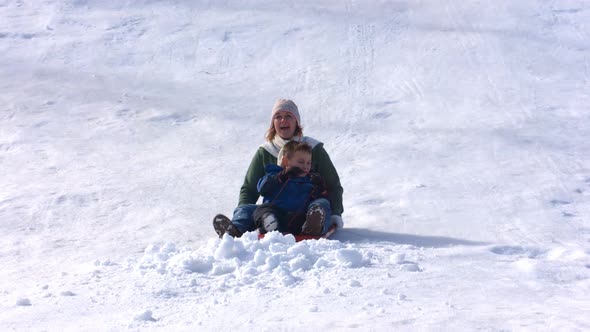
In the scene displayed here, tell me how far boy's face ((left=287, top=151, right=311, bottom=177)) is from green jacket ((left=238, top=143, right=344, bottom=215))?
0.51 ft

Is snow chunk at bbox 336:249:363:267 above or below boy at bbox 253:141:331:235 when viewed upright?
below

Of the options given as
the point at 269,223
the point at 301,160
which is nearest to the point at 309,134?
the point at 301,160

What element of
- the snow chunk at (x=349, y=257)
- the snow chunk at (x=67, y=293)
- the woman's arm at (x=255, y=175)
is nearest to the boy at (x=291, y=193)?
the woman's arm at (x=255, y=175)

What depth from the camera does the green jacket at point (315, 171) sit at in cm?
529

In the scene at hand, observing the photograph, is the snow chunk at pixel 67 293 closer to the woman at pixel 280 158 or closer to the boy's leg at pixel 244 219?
the boy's leg at pixel 244 219

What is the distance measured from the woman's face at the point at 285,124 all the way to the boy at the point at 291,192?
23 centimetres

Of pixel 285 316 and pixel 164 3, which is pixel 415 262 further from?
pixel 164 3

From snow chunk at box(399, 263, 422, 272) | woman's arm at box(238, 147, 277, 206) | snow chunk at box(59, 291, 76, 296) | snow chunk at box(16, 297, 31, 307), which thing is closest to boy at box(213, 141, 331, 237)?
woman's arm at box(238, 147, 277, 206)

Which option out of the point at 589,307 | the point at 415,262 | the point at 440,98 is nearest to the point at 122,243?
the point at 415,262

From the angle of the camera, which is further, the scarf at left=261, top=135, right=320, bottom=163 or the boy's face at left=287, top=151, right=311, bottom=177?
the scarf at left=261, top=135, right=320, bottom=163

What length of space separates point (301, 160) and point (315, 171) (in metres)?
0.21

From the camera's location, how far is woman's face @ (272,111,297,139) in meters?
5.45

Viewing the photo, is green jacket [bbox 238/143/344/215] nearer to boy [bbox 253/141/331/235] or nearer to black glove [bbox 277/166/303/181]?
boy [bbox 253/141/331/235]

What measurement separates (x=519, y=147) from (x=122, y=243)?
3.58 m
